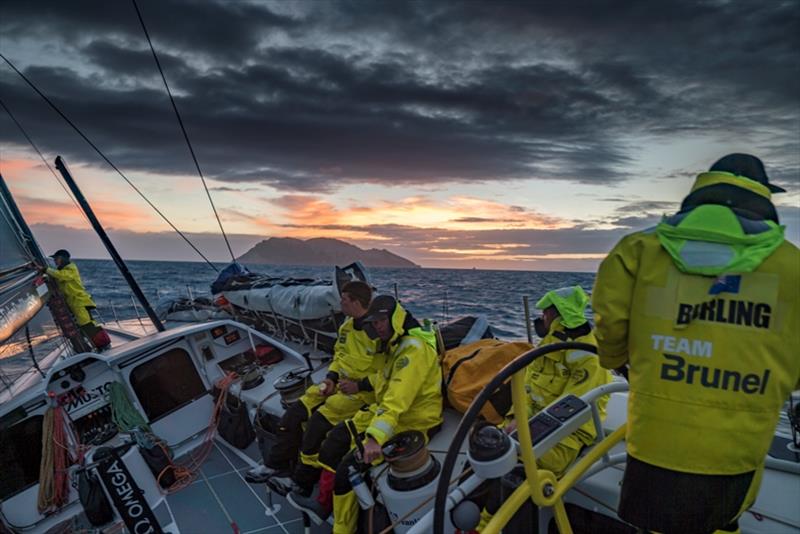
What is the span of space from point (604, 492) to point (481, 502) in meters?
0.67

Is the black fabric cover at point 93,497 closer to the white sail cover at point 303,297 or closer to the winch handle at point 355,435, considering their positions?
the winch handle at point 355,435

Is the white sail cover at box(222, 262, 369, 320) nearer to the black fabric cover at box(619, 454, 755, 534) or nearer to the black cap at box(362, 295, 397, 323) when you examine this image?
the black cap at box(362, 295, 397, 323)

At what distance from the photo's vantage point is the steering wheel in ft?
4.06

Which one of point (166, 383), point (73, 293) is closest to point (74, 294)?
point (73, 293)

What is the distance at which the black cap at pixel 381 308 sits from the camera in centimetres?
330

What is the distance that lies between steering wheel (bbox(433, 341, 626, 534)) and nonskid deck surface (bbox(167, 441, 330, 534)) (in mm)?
2642

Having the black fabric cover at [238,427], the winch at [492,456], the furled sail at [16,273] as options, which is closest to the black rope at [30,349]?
the furled sail at [16,273]

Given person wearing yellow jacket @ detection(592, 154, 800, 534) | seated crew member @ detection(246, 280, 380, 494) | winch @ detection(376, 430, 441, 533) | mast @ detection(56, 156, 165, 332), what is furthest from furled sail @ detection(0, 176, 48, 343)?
person wearing yellow jacket @ detection(592, 154, 800, 534)

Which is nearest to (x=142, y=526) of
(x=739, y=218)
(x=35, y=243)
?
(x=739, y=218)

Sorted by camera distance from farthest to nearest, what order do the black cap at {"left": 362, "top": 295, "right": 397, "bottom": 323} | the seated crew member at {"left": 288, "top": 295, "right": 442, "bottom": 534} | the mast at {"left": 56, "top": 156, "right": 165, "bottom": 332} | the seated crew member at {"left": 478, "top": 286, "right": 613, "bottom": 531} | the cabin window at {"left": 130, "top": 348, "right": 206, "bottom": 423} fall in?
the mast at {"left": 56, "top": 156, "right": 165, "bottom": 332}, the cabin window at {"left": 130, "top": 348, "right": 206, "bottom": 423}, the black cap at {"left": 362, "top": 295, "right": 397, "bottom": 323}, the seated crew member at {"left": 288, "top": 295, "right": 442, "bottom": 534}, the seated crew member at {"left": 478, "top": 286, "right": 613, "bottom": 531}

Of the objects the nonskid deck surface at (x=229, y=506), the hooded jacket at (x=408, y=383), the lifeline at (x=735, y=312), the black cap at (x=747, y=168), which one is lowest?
the nonskid deck surface at (x=229, y=506)

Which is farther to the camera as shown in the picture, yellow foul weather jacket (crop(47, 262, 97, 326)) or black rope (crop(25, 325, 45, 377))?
yellow foul weather jacket (crop(47, 262, 97, 326))

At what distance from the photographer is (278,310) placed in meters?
6.07

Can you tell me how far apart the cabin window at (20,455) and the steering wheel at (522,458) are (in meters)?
4.57
